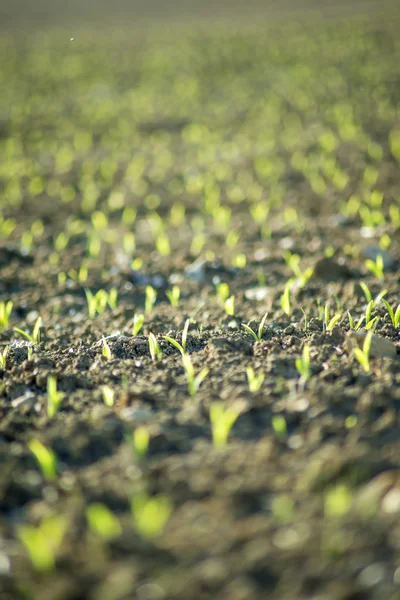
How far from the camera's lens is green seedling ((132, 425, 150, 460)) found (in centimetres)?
165

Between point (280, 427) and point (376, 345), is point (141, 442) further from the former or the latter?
point (376, 345)

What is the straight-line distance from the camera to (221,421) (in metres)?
1.65

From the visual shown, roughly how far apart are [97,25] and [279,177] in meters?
13.2

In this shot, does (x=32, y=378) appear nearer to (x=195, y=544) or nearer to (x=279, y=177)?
(x=195, y=544)

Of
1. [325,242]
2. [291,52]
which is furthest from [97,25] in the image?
[325,242]

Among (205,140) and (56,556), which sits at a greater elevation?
(56,556)

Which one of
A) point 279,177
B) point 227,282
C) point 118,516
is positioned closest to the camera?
point 118,516

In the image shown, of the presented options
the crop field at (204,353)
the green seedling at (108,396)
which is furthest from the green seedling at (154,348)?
the green seedling at (108,396)

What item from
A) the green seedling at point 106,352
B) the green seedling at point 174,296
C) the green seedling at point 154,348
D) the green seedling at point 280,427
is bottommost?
the green seedling at point 174,296

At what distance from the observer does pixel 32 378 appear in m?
2.25

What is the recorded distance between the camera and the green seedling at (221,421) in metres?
1.65

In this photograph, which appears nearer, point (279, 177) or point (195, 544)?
point (195, 544)

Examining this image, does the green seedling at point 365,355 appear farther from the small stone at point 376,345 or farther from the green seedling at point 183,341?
the green seedling at point 183,341

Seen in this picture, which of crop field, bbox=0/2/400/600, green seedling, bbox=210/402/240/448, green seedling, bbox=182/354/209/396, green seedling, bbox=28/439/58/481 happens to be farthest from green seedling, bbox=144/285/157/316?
green seedling, bbox=28/439/58/481
